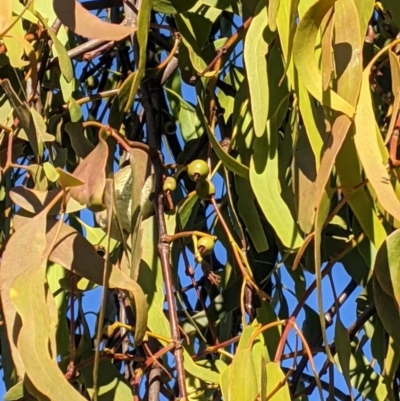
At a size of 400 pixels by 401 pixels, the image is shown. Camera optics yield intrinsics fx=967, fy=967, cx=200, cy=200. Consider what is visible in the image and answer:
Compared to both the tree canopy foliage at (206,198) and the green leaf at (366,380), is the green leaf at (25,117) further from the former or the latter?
the green leaf at (366,380)

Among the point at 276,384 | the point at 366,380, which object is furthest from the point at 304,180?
the point at 366,380

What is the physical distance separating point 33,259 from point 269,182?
0.19 meters

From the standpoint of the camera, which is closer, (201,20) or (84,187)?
(84,187)

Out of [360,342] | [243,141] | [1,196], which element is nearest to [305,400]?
[360,342]

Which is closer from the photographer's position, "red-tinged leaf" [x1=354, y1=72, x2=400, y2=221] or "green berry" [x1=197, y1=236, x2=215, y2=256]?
"red-tinged leaf" [x1=354, y1=72, x2=400, y2=221]

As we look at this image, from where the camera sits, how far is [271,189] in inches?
27.9

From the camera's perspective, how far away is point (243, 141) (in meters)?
0.79

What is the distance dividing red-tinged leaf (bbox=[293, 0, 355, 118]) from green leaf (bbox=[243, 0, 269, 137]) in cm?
10

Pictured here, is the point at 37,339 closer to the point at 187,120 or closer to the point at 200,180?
the point at 200,180

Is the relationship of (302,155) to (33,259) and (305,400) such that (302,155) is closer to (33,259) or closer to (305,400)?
(33,259)

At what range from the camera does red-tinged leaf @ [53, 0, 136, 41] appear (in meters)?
0.63

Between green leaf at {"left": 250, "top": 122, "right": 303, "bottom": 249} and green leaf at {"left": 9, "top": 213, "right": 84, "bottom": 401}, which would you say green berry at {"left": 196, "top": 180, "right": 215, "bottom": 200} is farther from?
green leaf at {"left": 9, "top": 213, "right": 84, "bottom": 401}

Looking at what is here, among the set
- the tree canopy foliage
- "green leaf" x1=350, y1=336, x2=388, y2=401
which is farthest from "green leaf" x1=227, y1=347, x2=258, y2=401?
"green leaf" x1=350, y1=336, x2=388, y2=401

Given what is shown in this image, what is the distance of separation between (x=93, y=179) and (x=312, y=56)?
0.16 m
